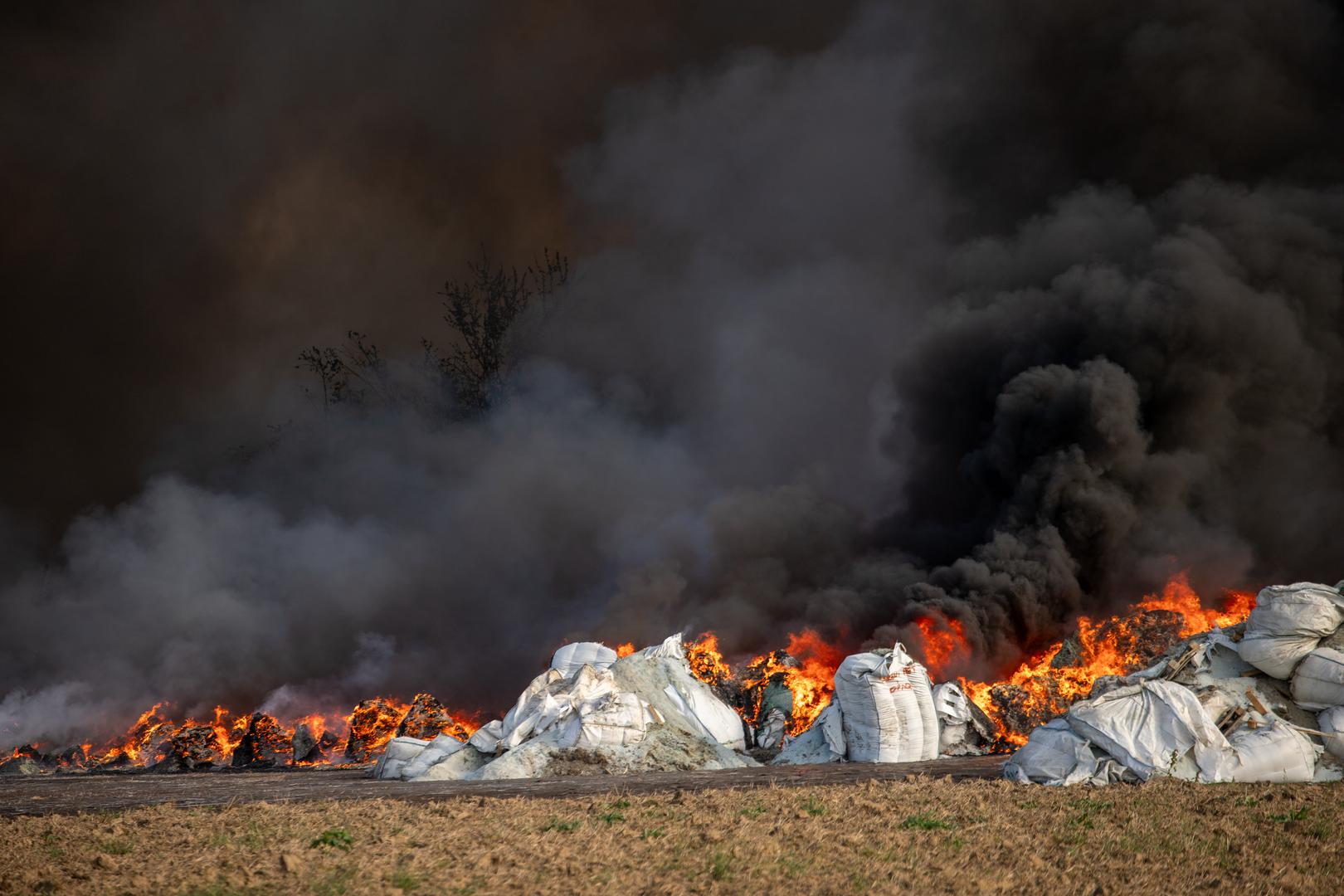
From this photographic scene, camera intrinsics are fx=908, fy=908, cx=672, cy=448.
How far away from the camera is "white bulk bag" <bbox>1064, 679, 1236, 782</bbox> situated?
12398 mm

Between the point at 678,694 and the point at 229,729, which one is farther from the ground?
the point at 229,729

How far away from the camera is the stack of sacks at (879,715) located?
62.3 ft

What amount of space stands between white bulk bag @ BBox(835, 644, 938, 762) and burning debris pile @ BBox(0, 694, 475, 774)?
15320 mm

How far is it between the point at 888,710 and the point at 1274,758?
7630mm

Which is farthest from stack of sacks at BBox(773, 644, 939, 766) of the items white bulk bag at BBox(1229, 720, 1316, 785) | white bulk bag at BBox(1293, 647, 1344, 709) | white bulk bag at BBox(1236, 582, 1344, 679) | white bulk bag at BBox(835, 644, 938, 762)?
white bulk bag at BBox(1229, 720, 1316, 785)

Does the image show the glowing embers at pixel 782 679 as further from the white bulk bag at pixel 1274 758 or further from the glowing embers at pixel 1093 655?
the white bulk bag at pixel 1274 758

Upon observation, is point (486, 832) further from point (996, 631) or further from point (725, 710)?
point (996, 631)

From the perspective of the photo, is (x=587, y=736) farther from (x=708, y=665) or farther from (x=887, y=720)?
(x=708, y=665)

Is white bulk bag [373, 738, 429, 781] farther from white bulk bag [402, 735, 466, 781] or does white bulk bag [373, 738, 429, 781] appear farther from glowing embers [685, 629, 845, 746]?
glowing embers [685, 629, 845, 746]

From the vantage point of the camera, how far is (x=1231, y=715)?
1363 cm

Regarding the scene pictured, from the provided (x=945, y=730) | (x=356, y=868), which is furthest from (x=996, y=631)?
(x=356, y=868)

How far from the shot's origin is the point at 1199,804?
10.2 metres

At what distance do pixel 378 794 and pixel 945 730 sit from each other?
1277cm

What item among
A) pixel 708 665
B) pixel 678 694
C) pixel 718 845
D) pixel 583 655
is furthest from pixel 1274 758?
pixel 708 665
